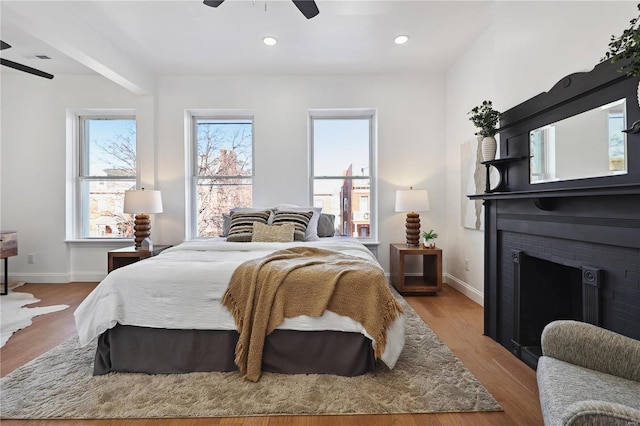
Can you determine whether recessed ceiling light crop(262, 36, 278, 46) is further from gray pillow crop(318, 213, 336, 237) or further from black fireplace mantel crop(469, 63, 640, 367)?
black fireplace mantel crop(469, 63, 640, 367)

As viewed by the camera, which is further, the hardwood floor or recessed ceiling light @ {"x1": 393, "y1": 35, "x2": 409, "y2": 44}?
recessed ceiling light @ {"x1": 393, "y1": 35, "x2": 409, "y2": 44}

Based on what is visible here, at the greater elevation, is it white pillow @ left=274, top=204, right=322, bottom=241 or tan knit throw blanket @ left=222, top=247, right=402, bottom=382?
white pillow @ left=274, top=204, right=322, bottom=241

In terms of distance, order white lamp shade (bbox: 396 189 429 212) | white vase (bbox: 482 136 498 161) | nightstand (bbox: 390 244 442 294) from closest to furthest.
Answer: white vase (bbox: 482 136 498 161), nightstand (bbox: 390 244 442 294), white lamp shade (bbox: 396 189 429 212)

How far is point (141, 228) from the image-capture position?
159 inches

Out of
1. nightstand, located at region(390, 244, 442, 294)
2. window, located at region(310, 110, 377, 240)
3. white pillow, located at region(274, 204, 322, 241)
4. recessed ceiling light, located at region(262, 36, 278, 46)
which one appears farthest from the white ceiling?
nightstand, located at region(390, 244, 442, 294)

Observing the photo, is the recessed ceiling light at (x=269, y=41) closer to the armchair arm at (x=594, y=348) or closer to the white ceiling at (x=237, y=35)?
the white ceiling at (x=237, y=35)

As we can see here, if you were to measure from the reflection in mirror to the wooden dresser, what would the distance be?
5431mm

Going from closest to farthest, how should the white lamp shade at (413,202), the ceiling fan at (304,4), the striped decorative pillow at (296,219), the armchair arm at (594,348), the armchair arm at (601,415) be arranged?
the armchair arm at (601,415), the armchair arm at (594,348), the ceiling fan at (304,4), the striped decorative pillow at (296,219), the white lamp shade at (413,202)

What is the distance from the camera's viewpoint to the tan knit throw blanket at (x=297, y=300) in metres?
1.92

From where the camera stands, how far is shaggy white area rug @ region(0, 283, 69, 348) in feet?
9.29

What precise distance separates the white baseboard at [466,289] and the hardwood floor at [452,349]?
0.07 metres

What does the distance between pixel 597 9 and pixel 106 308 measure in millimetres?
3254

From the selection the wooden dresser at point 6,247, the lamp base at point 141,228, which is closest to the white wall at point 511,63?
the lamp base at point 141,228

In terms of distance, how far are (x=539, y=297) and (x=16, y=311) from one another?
465 centimetres
